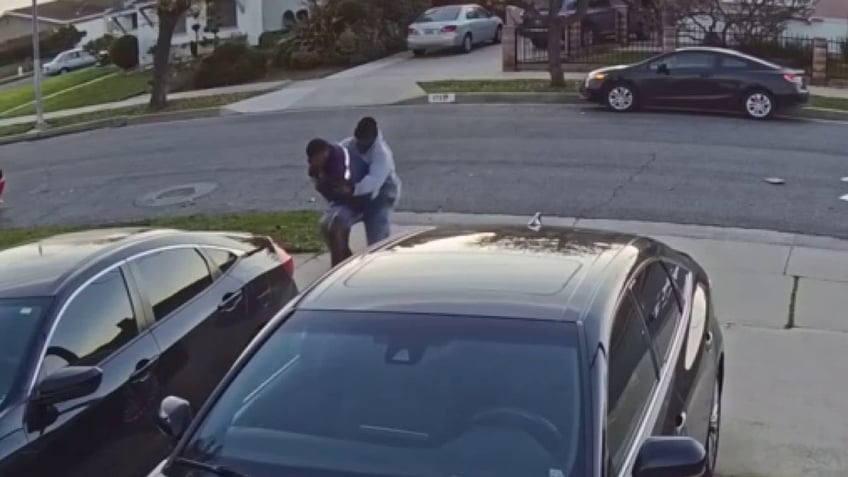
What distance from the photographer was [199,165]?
19219mm

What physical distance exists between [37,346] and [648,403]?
9.30 ft

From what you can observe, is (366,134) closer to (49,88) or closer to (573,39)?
(573,39)

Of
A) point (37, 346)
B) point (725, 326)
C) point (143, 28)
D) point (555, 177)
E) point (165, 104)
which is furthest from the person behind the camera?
point (143, 28)

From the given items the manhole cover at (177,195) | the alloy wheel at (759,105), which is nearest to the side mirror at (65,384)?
the manhole cover at (177,195)

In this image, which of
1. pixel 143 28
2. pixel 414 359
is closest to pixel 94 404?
pixel 414 359

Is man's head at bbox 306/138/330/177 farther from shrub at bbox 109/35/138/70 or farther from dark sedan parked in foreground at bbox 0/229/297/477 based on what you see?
shrub at bbox 109/35/138/70

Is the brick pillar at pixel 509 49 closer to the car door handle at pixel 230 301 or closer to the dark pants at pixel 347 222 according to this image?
the dark pants at pixel 347 222

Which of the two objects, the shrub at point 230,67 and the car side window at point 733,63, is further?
the shrub at point 230,67

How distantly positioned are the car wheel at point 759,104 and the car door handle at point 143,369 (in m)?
18.4

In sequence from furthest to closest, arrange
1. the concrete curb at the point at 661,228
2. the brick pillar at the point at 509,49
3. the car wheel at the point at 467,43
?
the car wheel at the point at 467,43
the brick pillar at the point at 509,49
the concrete curb at the point at 661,228

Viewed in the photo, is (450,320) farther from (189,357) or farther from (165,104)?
(165,104)

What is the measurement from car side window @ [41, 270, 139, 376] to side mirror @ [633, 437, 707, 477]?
2.84 meters

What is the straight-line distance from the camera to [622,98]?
77.2ft

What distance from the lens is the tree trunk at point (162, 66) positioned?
28.8 metres
